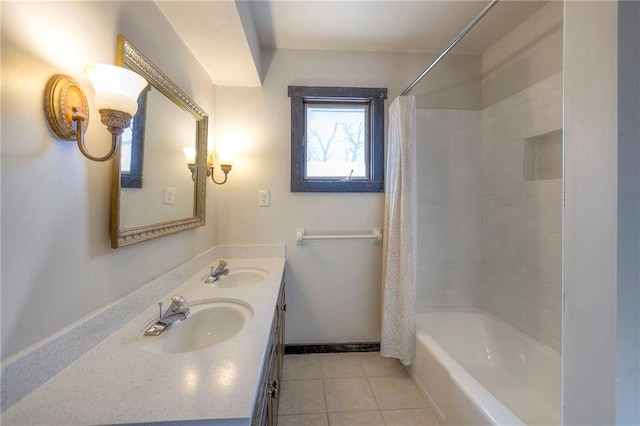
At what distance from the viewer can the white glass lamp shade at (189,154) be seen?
4.74ft

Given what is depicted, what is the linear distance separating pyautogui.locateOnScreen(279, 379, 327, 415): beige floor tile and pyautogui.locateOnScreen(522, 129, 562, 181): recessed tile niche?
197cm

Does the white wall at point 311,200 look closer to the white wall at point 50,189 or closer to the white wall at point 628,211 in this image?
the white wall at point 50,189

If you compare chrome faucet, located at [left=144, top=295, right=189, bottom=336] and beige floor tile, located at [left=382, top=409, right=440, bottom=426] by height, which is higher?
chrome faucet, located at [left=144, top=295, right=189, bottom=336]

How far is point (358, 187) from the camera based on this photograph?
6.48ft

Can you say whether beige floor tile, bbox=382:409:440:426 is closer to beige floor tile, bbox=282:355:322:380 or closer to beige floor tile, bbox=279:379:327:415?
beige floor tile, bbox=279:379:327:415

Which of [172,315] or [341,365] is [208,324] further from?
[341,365]

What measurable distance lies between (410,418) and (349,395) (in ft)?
1.20

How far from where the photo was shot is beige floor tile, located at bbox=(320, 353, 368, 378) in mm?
1767

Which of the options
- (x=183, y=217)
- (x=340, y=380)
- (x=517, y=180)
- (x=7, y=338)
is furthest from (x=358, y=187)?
(x=7, y=338)

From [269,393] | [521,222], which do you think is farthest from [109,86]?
[521,222]

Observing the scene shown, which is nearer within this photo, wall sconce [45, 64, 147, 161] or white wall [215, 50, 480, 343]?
wall sconce [45, 64, 147, 161]

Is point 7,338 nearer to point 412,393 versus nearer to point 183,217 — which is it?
point 183,217

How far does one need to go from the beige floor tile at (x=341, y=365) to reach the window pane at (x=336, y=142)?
1.42 metres

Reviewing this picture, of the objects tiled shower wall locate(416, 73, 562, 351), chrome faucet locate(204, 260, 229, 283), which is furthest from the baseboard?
chrome faucet locate(204, 260, 229, 283)
